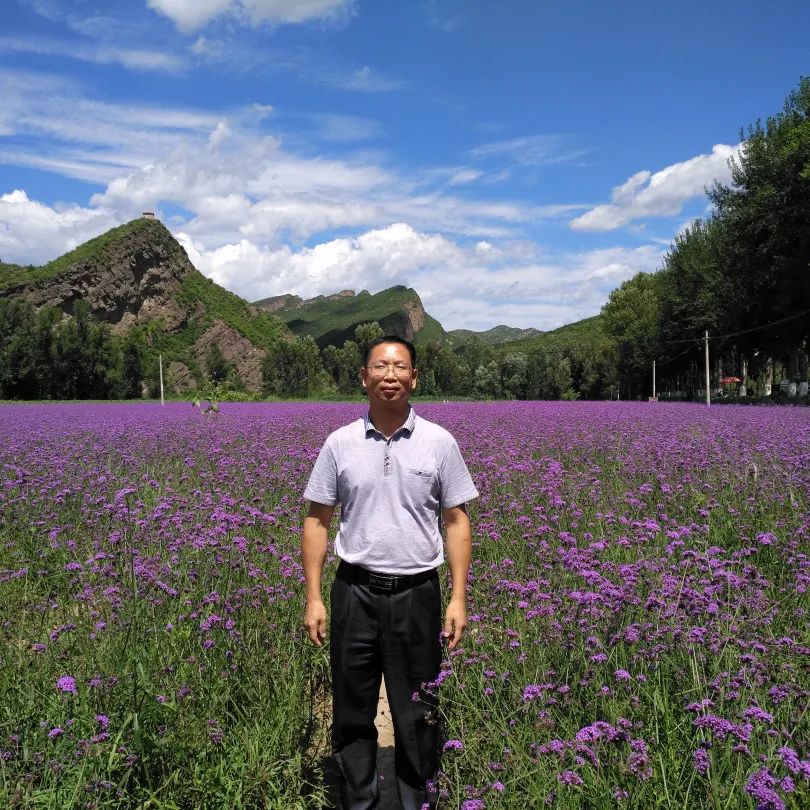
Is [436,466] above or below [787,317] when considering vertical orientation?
below

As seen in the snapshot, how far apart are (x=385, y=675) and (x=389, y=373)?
1.12 metres

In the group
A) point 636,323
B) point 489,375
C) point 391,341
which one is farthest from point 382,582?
point 489,375

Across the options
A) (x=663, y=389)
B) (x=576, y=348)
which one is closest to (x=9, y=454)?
(x=663, y=389)

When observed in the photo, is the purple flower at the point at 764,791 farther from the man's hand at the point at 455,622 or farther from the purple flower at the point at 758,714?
the man's hand at the point at 455,622

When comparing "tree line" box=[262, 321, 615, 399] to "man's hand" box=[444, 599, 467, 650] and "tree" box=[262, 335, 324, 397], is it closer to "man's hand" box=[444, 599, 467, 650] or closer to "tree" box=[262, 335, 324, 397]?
"tree" box=[262, 335, 324, 397]

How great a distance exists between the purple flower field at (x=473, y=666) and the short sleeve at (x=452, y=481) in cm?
64

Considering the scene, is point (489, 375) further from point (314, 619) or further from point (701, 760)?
point (701, 760)

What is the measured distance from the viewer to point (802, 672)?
2.56 metres

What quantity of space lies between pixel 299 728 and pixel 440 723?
849mm

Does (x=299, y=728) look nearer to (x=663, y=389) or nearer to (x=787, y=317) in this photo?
(x=787, y=317)

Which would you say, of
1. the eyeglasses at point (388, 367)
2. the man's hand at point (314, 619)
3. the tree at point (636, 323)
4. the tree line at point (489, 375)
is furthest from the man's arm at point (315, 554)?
the tree line at point (489, 375)

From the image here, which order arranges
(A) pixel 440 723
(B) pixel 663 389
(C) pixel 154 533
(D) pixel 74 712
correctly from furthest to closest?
(B) pixel 663 389 → (C) pixel 154 533 → (A) pixel 440 723 → (D) pixel 74 712

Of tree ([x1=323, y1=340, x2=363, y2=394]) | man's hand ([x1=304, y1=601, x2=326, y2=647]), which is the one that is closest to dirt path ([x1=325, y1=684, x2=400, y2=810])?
man's hand ([x1=304, y1=601, x2=326, y2=647])

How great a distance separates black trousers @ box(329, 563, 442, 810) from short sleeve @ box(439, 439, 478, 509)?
331 millimetres
